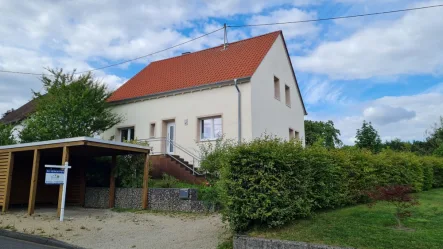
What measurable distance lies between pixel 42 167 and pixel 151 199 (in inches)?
249

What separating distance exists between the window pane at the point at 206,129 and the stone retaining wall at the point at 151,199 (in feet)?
17.9

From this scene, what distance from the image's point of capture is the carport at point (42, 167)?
11688 mm

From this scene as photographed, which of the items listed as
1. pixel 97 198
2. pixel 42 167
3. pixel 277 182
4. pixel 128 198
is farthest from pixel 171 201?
pixel 42 167

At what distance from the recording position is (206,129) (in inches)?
687

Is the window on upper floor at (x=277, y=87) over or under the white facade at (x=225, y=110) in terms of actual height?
over

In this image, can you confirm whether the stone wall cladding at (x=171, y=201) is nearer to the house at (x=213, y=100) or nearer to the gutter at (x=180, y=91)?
the house at (x=213, y=100)

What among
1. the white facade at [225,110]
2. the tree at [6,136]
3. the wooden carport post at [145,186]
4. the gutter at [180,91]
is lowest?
the wooden carport post at [145,186]

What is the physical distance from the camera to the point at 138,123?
19.5 m

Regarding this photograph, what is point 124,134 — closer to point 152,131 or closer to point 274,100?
point 152,131

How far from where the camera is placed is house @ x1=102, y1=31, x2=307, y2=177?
53.5ft

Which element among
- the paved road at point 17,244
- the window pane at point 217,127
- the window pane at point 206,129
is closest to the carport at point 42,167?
the paved road at point 17,244

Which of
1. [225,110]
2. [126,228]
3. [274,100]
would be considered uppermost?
[274,100]

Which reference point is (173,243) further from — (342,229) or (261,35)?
(261,35)

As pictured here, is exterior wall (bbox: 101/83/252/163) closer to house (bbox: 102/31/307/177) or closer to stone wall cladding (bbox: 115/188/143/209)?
house (bbox: 102/31/307/177)
